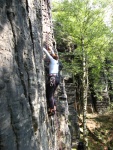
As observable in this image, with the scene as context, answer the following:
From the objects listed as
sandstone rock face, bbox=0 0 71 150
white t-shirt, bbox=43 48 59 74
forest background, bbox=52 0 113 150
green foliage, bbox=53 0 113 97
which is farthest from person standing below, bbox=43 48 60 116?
green foliage, bbox=53 0 113 97

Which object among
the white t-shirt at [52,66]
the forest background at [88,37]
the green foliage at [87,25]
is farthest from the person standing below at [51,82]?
the green foliage at [87,25]

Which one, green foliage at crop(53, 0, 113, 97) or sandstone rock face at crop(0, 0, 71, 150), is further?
green foliage at crop(53, 0, 113, 97)

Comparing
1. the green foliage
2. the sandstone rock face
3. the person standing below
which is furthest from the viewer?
the green foliage

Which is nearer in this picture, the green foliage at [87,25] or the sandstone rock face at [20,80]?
the sandstone rock face at [20,80]

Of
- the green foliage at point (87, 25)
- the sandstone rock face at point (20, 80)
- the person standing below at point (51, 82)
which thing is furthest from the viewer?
the green foliage at point (87, 25)

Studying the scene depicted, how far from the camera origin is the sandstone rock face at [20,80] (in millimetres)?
3590

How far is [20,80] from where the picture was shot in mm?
4133

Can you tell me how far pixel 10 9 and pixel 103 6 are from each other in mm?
12910

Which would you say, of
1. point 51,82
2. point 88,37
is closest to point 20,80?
point 51,82

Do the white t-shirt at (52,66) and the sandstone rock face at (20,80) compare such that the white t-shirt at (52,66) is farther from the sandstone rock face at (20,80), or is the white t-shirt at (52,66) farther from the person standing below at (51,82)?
the sandstone rock face at (20,80)

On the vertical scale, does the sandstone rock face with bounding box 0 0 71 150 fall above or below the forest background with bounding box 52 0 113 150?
below

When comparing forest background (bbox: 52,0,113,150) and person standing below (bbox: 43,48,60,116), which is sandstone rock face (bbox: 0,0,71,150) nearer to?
person standing below (bbox: 43,48,60,116)

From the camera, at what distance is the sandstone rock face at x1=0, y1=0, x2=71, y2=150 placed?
11.8ft

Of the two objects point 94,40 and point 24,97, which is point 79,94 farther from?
point 24,97
